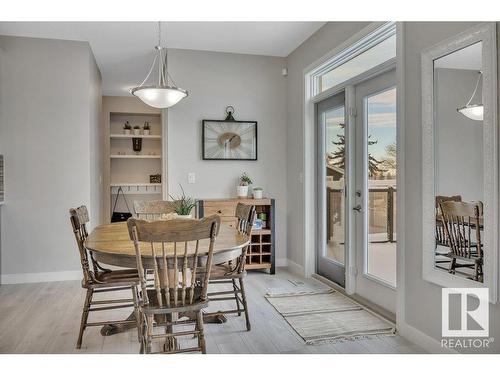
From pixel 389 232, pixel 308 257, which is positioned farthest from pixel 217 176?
pixel 389 232

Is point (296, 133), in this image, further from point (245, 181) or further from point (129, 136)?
point (129, 136)

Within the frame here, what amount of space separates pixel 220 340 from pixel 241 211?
3.27 ft

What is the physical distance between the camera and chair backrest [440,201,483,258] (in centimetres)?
215

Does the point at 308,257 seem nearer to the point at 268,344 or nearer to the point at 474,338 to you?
the point at 268,344

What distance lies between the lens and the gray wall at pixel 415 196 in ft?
8.07

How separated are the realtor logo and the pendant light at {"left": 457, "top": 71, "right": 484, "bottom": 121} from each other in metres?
0.91

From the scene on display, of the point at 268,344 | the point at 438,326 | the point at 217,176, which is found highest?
the point at 217,176

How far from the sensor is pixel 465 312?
222 cm

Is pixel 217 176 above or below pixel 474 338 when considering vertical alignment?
above

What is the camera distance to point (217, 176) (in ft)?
15.5

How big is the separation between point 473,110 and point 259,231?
110 inches

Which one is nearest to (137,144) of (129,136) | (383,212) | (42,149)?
(129,136)

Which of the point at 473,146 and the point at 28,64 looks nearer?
the point at 473,146

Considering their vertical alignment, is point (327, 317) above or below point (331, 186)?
below
